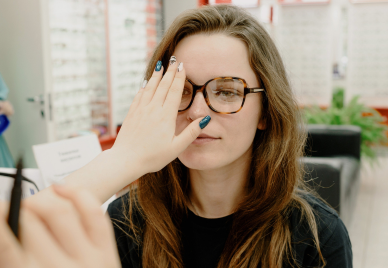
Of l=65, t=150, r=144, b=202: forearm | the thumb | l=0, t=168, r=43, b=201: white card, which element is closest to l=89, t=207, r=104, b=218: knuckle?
l=65, t=150, r=144, b=202: forearm

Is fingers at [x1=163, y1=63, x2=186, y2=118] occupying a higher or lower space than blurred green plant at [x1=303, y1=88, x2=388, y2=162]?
higher

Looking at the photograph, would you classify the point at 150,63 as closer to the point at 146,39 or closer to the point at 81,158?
the point at 81,158

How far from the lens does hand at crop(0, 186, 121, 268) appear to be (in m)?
0.28

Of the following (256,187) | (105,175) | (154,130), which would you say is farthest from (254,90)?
(105,175)

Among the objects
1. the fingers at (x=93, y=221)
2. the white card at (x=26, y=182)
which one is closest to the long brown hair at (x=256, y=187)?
the white card at (x=26, y=182)

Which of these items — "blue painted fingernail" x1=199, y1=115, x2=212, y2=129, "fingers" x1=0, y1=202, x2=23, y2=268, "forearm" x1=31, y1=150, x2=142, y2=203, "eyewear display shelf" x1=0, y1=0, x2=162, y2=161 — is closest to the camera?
"fingers" x1=0, y1=202, x2=23, y2=268

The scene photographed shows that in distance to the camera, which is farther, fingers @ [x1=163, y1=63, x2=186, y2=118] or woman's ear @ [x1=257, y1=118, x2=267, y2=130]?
woman's ear @ [x1=257, y1=118, x2=267, y2=130]

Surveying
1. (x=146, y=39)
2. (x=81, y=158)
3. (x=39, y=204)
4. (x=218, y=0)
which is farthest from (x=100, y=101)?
(x=39, y=204)

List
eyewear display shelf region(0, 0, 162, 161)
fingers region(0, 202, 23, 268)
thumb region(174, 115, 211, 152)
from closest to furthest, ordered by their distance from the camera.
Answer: fingers region(0, 202, 23, 268), thumb region(174, 115, 211, 152), eyewear display shelf region(0, 0, 162, 161)

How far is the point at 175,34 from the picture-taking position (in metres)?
1.06

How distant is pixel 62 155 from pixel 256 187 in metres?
0.63

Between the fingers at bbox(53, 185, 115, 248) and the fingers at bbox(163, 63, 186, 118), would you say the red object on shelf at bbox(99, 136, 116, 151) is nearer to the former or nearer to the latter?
the fingers at bbox(163, 63, 186, 118)

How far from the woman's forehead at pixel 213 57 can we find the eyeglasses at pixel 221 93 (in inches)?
0.7

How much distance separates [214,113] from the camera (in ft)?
3.13
